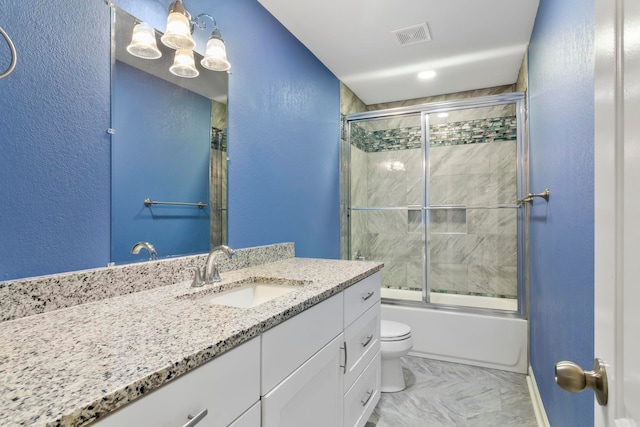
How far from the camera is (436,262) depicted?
11.0 feet

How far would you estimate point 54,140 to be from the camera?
99 centimetres

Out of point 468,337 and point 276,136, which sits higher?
point 276,136

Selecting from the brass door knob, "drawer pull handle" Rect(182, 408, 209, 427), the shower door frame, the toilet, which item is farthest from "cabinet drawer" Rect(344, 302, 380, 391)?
the shower door frame

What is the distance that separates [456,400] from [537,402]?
45cm

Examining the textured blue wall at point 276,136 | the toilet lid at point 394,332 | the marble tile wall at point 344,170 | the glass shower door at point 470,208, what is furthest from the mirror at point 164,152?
the glass shower door at point 470,208

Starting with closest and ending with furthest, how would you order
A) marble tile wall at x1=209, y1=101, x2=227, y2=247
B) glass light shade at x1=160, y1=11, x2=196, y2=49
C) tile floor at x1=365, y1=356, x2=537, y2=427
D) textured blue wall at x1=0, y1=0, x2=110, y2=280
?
textured blue wall at x1=0, y1=0, x2=110, y2=280
glass light shade at x1=160, y1=11, x2=196, y2=49
marble tile wall at x1=209, y1=101, x2=227, y2=247
tile floor at x1=365, y1=356, x2=537, y2=427

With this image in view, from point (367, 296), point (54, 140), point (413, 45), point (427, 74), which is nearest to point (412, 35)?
point (413, 45)

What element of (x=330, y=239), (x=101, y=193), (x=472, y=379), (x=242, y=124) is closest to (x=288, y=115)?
(x=242, y=124)

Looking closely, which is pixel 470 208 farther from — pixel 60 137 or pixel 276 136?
pixel 60 137

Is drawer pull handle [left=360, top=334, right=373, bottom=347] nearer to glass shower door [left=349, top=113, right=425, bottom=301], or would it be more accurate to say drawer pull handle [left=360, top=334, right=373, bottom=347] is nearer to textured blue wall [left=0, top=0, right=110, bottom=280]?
textured blue wall [left=0, top=0, right=110, bottom=280]

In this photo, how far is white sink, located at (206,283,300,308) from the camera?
4.53 feet

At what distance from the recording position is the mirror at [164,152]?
46.6 inches

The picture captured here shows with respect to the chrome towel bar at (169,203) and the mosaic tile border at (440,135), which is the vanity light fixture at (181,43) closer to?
the chrome towel bar at (169,203)

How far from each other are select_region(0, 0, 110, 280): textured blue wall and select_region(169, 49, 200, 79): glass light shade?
28cm
